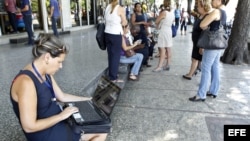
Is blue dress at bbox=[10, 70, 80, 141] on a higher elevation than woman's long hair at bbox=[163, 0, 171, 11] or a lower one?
lower

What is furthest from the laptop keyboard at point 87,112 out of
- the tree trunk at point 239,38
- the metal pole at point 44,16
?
the metal pole at point 44,16

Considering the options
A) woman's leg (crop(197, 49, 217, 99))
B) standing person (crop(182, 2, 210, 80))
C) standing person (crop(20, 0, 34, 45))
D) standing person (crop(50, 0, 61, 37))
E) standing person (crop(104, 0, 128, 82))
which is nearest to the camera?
woman's leg (crop(197, 49, 217, 99))

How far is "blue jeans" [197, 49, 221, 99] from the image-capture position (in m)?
3.55

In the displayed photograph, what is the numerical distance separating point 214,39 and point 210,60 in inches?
12.4

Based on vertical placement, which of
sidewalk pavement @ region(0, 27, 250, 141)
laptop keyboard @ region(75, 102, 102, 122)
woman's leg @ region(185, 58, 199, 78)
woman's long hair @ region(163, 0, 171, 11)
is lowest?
sidewalk pavement @ region(0, 27, 250, 141)

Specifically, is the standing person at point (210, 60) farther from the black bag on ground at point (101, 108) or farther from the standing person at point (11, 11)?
the standing person at point (11, 11)

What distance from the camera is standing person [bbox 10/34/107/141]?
1443 mm

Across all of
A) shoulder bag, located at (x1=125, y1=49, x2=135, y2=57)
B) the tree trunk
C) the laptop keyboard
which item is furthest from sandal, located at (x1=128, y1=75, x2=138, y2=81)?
the tree trunk

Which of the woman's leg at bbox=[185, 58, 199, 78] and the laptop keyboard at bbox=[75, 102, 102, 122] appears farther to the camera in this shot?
the woman's leg at bbox=[185, 58, 199, 78]

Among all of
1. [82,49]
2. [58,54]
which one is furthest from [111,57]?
[82,49]

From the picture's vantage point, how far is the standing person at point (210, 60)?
132 inches

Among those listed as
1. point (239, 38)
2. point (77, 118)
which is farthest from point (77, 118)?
point (239, 38)

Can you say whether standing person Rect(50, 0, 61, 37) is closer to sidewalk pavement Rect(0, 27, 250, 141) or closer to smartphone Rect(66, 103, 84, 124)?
sidewalk pavement Rect(0, 27, 250, 141)

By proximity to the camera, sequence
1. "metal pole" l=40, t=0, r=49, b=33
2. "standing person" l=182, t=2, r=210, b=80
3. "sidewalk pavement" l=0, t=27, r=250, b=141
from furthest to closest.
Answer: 1. "metal pole" l=40, t=0, r=49, b=33
2. "standing person" l=182, t=2, r=210, b=80
3. "sidewalk pavement" l=0, t=27, r=250, b=141
